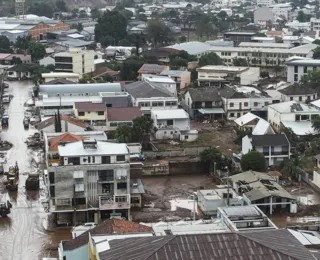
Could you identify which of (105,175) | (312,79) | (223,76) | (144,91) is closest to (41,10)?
(223,76)

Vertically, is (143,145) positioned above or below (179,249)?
below

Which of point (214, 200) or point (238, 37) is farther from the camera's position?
point (238, 37)

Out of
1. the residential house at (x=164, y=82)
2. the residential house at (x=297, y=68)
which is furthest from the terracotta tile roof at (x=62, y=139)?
the residential house at (x=297, y=68)

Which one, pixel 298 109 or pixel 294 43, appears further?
pixel 294 43

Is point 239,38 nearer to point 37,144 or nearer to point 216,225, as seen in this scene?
point 37,144

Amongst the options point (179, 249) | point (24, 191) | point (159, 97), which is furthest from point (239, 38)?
point (179, 249)

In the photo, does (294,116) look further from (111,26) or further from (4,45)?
(111,26)
